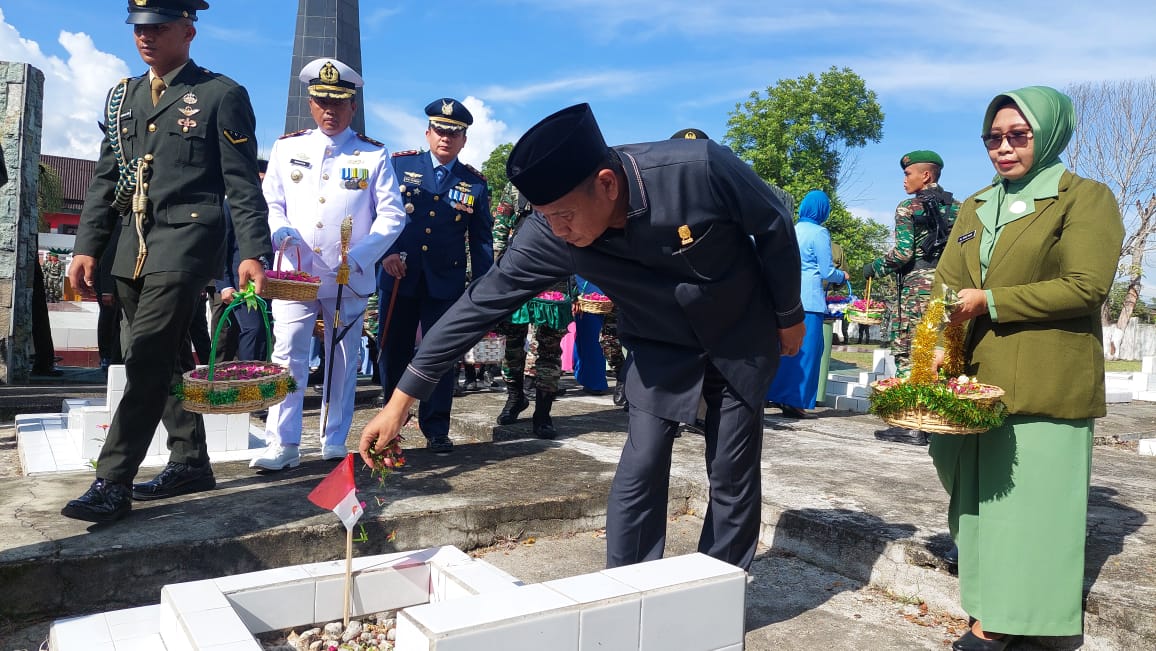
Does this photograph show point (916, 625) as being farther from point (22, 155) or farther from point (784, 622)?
point (22, 155)

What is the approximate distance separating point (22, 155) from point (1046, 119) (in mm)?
10044

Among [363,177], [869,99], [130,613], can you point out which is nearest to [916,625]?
[130,613]

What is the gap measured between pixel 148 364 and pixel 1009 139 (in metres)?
→ 3.54

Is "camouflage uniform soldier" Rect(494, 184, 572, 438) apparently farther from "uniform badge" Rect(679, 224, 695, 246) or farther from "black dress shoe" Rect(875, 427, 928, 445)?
"uniform badge" Rect(679, 224, 695, 246)

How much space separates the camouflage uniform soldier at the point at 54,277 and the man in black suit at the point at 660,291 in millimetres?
20180

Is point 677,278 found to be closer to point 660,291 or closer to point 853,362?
point 660,291

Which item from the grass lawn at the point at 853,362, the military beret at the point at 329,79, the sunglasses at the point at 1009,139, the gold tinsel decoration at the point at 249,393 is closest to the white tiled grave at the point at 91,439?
the gold tinsel decoration at the point at 249,393

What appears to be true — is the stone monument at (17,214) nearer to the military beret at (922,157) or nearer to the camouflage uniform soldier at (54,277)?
the military beret at (922,157)

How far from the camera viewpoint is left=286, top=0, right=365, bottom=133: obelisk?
17328 mm

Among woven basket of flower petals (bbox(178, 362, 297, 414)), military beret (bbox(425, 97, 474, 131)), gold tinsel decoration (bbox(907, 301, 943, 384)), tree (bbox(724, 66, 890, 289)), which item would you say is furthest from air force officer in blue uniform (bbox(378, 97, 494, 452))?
tree (bbox(724, 66, 890, 289))

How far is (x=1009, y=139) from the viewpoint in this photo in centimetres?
304

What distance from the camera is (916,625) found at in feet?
11.1

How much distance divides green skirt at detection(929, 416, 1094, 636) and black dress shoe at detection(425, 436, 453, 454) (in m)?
3.25

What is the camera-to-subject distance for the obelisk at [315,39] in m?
17.3
